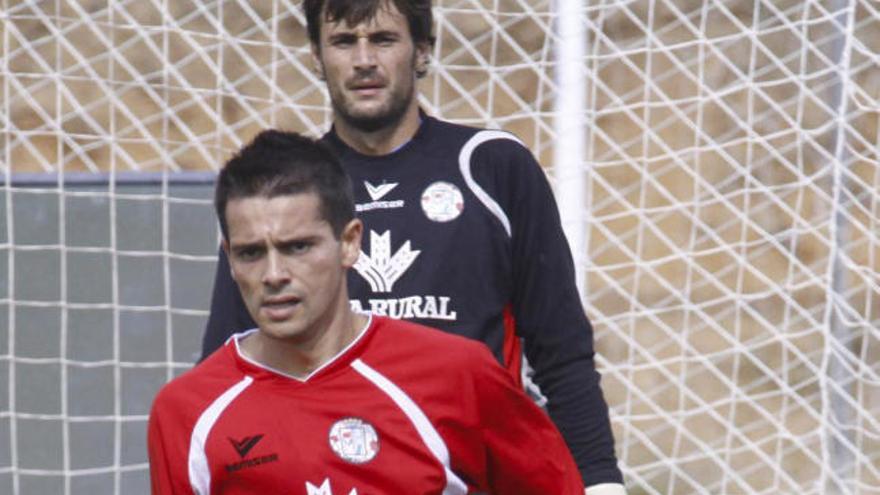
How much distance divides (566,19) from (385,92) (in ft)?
4.94

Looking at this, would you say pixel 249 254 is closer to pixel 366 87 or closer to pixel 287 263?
pixel 287 263

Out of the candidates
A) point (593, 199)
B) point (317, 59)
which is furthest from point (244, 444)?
point (593, 199)

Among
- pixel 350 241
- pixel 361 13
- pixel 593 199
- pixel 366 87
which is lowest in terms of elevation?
pixel 593 199

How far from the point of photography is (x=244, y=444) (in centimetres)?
281

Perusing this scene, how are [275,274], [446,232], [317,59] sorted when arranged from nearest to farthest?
[275,274], [446,232], [317,59]

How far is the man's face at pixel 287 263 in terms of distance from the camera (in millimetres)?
2791

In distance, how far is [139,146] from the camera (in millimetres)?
5793

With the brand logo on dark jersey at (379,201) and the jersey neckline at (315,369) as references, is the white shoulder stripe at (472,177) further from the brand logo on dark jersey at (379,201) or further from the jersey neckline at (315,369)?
the jersey neckline at (315,369)

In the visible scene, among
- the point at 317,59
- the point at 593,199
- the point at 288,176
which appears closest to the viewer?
the point at 288,176

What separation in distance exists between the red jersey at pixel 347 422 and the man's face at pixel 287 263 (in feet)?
0.32

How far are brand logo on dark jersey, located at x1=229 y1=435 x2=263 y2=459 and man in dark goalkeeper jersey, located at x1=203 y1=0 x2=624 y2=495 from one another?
57cm

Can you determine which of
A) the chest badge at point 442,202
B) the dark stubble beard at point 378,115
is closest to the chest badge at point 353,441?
the chest badge at point 442,202

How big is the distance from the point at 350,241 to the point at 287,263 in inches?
6.9

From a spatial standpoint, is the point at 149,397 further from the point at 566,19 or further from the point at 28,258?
the point at 566,19
